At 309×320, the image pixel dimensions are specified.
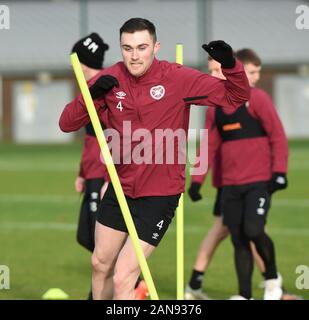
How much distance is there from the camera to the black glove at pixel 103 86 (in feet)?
19.5

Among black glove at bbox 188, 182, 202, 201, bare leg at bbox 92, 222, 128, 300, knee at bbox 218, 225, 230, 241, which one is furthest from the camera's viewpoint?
knee at bbox 218, 225, 230, 241

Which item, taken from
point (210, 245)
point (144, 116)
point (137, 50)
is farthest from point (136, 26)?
point (210, 245)

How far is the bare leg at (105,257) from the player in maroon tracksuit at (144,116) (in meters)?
0.01

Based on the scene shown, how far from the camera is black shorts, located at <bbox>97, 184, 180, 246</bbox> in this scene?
614 cm

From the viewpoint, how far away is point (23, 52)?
40.3 metres

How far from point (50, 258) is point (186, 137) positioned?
16.0 ft

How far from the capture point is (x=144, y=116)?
19.9 ft

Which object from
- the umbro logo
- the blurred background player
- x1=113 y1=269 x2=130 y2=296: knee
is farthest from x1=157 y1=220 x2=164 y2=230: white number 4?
the blurred background player

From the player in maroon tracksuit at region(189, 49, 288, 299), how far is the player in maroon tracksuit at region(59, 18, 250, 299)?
193 centimetres

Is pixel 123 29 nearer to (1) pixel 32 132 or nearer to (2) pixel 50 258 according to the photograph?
(2) pixel 50 258

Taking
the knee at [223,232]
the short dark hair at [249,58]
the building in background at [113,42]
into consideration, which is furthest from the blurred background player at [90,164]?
the building in background at [113,42]

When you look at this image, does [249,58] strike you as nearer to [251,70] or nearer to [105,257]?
[251,70]

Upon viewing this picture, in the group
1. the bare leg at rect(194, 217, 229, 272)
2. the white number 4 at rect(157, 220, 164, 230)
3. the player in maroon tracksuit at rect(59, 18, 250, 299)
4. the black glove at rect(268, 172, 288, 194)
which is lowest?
the bare leg at rect(194, 217, 229, 272)

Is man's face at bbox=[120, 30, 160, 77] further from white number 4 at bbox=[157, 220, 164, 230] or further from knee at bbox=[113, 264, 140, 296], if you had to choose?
knee at bbox=[113, 264, 140, 296]
